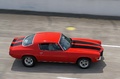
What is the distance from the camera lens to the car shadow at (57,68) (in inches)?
508

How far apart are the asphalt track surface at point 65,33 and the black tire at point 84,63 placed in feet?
0.70

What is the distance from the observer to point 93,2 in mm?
20062

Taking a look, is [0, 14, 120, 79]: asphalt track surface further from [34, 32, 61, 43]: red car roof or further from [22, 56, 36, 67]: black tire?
[34, 32, 61, 43]: red car roof

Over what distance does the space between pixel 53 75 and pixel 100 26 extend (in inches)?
284

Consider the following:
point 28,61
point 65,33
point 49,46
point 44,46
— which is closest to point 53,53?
point 49,46

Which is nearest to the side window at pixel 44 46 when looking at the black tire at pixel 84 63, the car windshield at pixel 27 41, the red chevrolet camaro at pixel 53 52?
the red chevrolet camaro at pixel 53 52

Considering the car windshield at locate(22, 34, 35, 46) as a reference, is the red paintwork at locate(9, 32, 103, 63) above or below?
below

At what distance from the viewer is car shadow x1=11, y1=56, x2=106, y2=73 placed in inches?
508

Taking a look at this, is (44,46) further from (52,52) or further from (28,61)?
(28,61)

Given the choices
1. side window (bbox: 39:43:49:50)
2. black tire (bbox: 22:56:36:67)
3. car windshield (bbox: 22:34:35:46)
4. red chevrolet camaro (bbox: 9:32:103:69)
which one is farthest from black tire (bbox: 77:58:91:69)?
car windshield (bbox: 22:34:35:46)

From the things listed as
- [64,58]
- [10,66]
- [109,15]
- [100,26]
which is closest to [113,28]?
[100,26]

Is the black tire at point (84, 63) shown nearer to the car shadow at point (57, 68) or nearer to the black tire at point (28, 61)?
the car shadow at point (57, 68)

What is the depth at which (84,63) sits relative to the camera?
12969mm

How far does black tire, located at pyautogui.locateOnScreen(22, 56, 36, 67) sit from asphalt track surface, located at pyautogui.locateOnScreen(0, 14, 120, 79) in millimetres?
195
